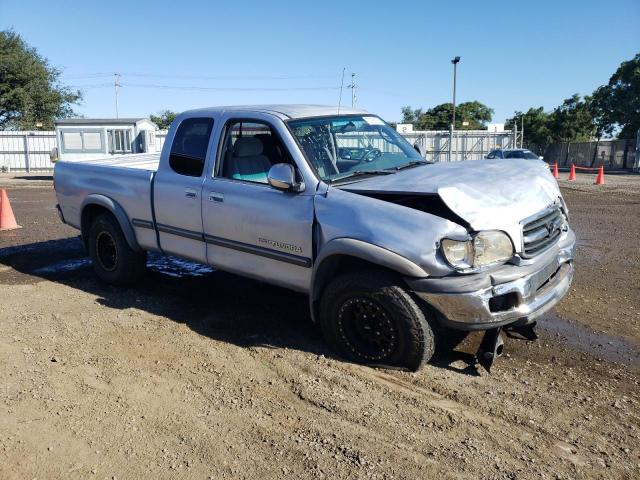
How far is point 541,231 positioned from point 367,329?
150 centimetres

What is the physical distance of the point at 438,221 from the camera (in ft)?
12.0

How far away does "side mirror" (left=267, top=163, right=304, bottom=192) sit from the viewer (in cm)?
427

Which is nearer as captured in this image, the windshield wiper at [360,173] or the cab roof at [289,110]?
the windshield wiper at [360,173]

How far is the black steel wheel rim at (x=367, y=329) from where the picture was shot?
397cm

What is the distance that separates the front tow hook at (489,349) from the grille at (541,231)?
0.60m

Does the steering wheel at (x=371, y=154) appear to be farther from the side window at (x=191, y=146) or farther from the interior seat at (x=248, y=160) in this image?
the side window at (x=191, y=146)

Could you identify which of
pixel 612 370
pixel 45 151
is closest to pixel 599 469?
pixel 612 370

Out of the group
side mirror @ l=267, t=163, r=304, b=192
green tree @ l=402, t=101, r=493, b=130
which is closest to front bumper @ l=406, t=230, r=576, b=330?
side mirror @ l=267, t=163, r=304, b=192

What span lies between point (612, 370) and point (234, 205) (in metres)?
3.29

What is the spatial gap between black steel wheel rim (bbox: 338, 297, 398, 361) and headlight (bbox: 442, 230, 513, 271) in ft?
2.11

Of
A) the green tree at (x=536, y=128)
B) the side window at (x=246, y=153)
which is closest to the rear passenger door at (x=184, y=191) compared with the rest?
the side window at (x=246, y=153)

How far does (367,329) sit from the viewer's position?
410cm

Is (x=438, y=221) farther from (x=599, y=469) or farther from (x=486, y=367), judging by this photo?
(x=599, y=469)

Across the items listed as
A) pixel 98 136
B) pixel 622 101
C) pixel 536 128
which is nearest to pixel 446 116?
pixel 536 128
